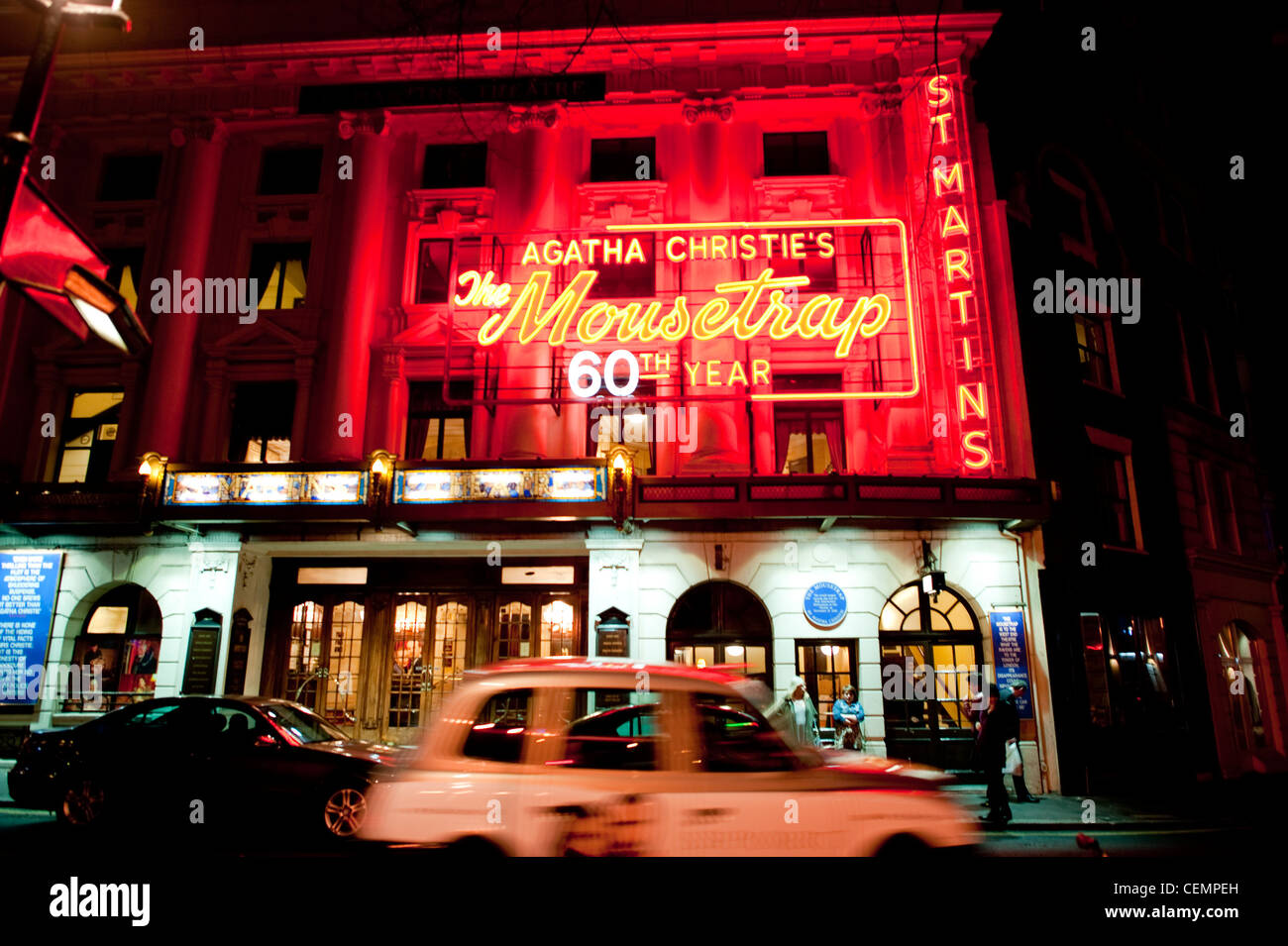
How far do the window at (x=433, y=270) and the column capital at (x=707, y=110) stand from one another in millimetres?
6412

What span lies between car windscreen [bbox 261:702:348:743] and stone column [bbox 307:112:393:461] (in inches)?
253

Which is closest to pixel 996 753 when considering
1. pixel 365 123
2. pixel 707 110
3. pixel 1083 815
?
pixel 1083 815

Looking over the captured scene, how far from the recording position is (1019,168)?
1664 cm

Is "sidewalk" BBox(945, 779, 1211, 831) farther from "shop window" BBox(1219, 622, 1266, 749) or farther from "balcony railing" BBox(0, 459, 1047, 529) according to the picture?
"shop window" BBox(1219, 622, 1266, 749)

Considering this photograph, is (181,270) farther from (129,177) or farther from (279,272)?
(129,177)

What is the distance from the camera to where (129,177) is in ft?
58.1

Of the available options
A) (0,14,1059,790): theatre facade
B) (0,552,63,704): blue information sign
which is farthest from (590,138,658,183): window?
(0,552,63,704): blue information sign

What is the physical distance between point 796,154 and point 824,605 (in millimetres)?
10655

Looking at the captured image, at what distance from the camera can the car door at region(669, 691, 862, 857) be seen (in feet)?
15.1

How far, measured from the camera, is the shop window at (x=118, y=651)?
14.5 m

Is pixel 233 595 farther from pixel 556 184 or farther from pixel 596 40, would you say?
pixel 596 40
